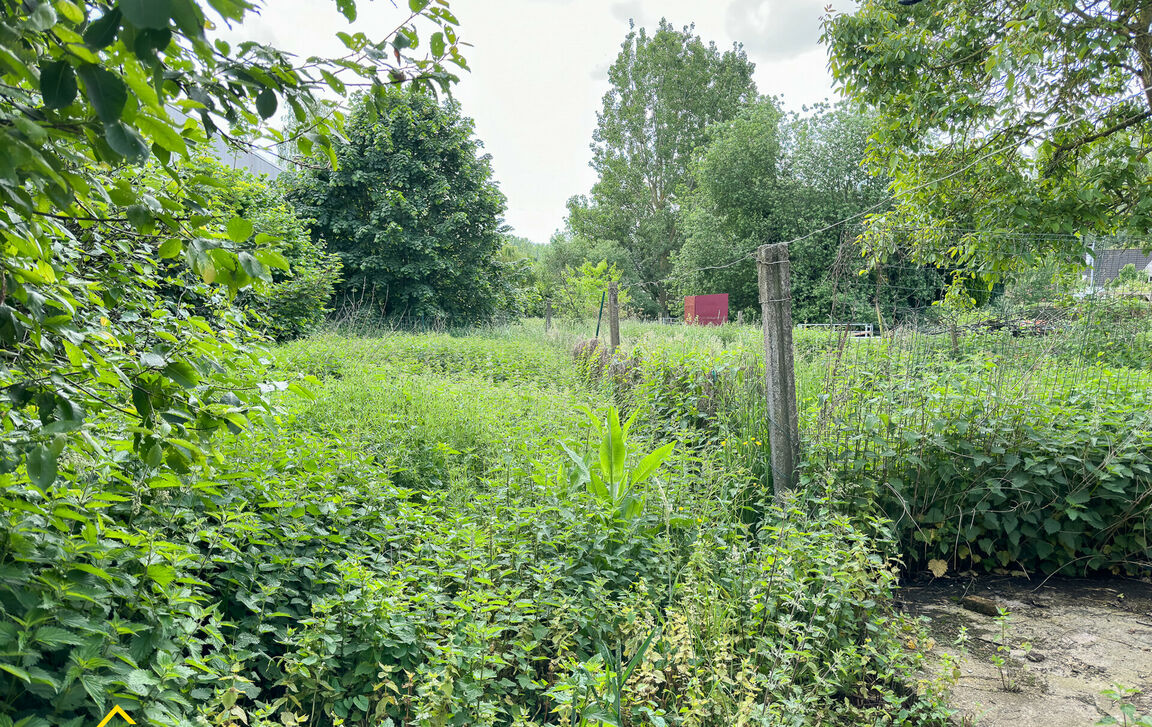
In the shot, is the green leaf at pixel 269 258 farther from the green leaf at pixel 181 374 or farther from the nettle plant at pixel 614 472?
the nettle plant at pixel 614 472

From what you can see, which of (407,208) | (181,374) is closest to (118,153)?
(181,374)

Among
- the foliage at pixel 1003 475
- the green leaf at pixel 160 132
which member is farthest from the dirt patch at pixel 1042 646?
the green leaf at pixel 160 132

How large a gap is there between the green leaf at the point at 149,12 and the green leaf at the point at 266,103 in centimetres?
51

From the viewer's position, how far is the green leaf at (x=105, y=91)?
34.7 inches

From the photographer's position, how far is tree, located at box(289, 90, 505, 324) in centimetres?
1625

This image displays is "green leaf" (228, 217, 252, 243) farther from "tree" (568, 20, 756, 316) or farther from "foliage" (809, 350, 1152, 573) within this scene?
"tree" (568, 20, 756, 316)

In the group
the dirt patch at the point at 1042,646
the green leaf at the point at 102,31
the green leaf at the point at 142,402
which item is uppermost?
the green leaf at the point at 102,31

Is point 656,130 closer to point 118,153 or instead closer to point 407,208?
point 407,208

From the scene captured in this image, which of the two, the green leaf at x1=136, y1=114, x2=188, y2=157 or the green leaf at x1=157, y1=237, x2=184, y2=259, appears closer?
the green leaf at x1=136, y1=114, x2=188, y2=157

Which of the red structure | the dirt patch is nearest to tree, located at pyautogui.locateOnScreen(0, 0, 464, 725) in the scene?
the dirt patch

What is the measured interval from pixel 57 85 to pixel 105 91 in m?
0.10

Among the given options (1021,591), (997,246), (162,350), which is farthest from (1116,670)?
(997,246)

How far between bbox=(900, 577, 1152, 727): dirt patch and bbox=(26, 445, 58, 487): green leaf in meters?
2.96

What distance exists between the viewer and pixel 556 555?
9.93ft
